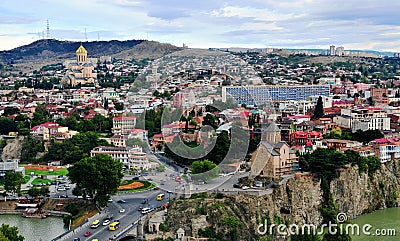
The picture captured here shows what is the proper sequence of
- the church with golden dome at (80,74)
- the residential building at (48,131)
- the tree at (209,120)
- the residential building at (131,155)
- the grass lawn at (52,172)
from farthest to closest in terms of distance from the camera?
1. the church with golden dome at (80,74)
2. the residential building at (48,131)
3. the grass lawn at (52,172)
4. the tree at (209,120)
5. the residential building at (131,155)

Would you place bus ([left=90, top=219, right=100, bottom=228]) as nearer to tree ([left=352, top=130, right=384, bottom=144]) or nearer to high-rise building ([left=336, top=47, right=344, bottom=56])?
tree ([left=352, top=130, right=384, bottom=144])

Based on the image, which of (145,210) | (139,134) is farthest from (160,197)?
(139,134)

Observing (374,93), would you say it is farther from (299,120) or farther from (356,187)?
(356,187)

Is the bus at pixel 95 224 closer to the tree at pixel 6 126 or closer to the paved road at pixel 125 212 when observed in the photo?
the paved road at pixel 125 212

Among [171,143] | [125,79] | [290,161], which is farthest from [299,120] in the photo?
[125,79]

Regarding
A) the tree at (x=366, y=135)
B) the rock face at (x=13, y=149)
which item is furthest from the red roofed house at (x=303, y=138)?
the rock face at (x=13, y=149)

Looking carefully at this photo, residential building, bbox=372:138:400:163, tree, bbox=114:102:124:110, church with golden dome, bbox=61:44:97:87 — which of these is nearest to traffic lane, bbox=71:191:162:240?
residential building, bbox=372:138:400:163
